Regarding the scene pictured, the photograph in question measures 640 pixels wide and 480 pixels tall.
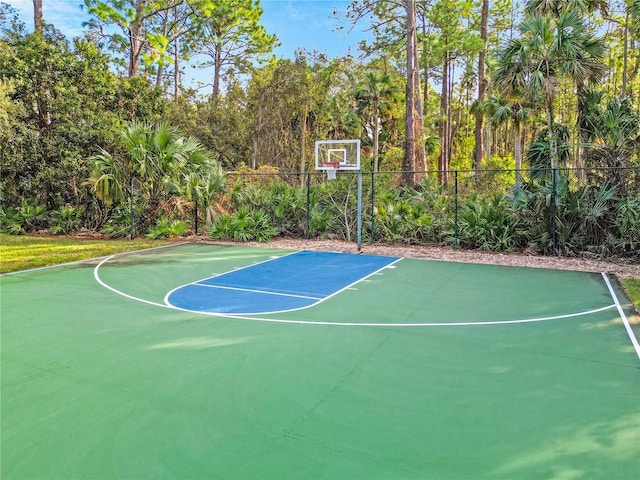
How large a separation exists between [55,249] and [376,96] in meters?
16.2

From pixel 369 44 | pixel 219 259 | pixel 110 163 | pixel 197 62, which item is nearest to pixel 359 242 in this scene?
pixel 219 259

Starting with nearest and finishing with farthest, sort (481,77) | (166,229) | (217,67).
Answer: (166,229) → (481,77) → (217,67)

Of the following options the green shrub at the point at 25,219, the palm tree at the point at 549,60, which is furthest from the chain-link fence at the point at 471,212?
the green shrub at the point at 25,219

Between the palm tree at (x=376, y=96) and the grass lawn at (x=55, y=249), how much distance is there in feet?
44.2

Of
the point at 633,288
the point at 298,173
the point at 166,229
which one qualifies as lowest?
the point at 633,288

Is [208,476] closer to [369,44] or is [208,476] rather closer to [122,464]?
[122,464]

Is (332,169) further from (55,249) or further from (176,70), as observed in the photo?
(176,70)

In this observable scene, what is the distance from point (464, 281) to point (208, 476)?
223 inches

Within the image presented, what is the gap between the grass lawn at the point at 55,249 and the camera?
815 cm

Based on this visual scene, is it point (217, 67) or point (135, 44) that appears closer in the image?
point (135, 44)

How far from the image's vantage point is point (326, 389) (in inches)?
134

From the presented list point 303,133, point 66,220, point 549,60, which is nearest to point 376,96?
point 303,133

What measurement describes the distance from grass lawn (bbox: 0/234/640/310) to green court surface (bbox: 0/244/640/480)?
8.39 feet

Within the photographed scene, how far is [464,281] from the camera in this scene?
7.23m
